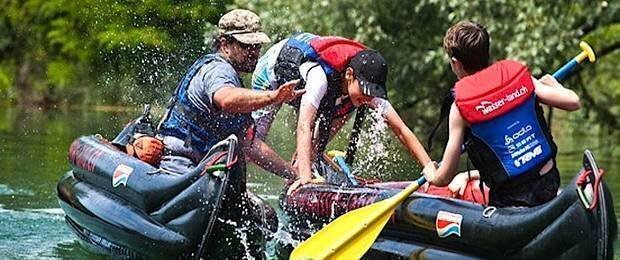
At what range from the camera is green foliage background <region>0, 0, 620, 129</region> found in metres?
14.6

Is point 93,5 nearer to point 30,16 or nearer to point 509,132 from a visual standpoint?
point 30,16

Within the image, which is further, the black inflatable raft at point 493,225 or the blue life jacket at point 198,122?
the blue life jacket at point 198,122

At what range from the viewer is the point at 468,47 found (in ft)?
17.7

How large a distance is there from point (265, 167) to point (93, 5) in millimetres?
30365

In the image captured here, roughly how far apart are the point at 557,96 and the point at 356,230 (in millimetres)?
1115

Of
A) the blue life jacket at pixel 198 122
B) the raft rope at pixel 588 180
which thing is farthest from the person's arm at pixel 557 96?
the blue life jacket at pixel 198 122

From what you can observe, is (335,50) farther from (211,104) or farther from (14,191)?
(14,191)

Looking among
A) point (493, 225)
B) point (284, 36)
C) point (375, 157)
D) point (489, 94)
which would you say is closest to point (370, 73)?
point (489, 94)

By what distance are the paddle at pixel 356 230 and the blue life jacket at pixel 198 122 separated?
961 millimetres

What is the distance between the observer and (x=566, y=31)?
14664mm

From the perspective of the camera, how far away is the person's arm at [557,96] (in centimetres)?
544

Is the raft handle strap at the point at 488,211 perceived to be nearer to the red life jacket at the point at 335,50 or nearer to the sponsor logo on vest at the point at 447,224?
the sponsor logo on vest at the point at 447,224

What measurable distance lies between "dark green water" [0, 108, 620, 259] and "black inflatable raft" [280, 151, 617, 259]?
1904mm

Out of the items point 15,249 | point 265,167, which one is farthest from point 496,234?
point 15,249
